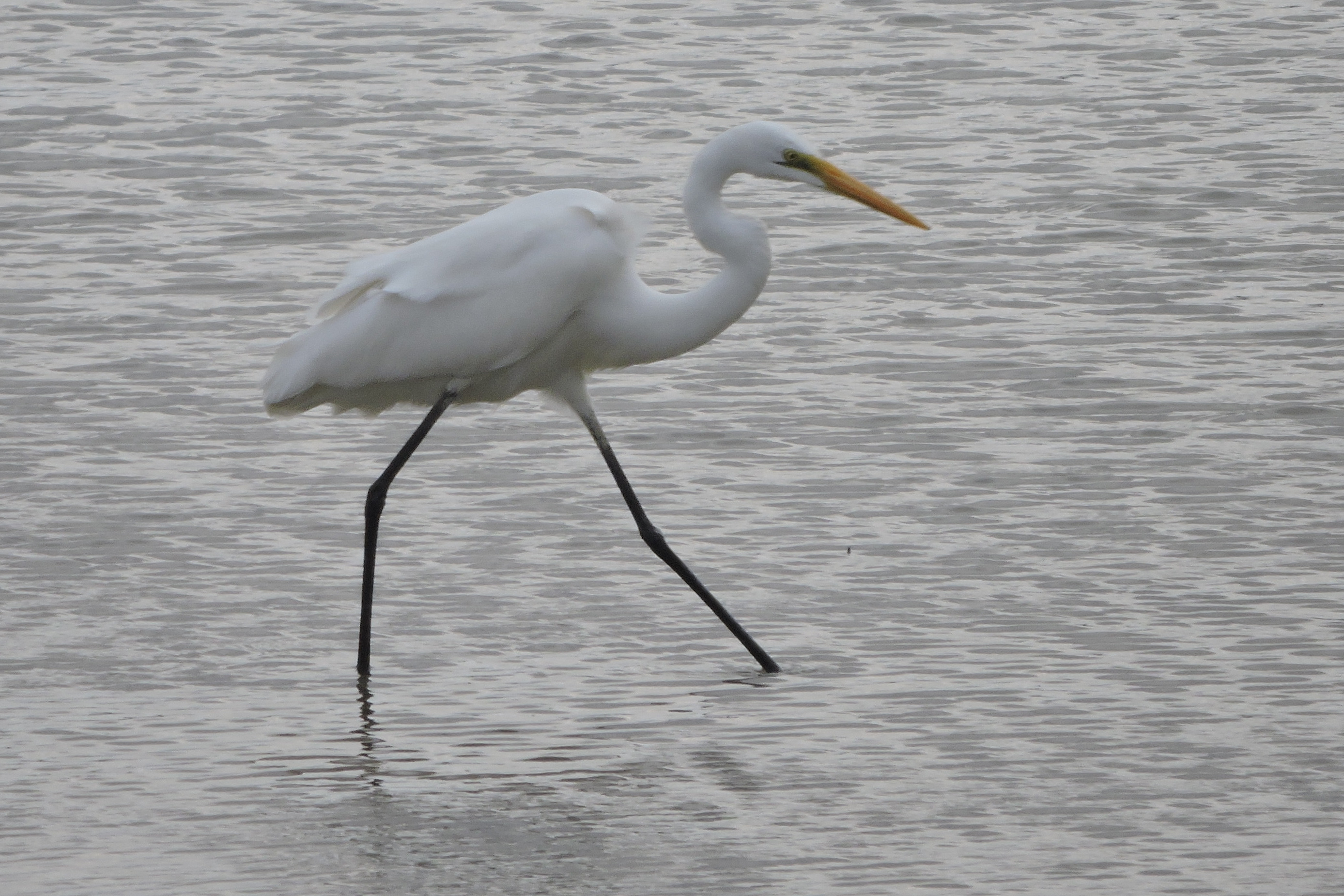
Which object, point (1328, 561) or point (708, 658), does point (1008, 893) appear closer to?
point (708, 658)

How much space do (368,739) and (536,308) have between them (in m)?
1.21

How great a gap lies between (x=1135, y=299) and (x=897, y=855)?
180 inches

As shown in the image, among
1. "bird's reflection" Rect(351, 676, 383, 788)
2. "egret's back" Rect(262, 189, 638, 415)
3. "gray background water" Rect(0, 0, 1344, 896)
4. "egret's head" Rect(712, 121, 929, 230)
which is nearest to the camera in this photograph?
"gray background water" Rect(0, 0, 1344, 896)

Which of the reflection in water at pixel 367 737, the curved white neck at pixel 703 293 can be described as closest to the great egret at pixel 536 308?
the curved white neck at pixel 703 293

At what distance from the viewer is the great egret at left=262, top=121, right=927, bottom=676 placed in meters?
5.97

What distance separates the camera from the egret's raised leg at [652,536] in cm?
604

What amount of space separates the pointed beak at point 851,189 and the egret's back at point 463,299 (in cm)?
52

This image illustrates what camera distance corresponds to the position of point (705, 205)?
5.96m

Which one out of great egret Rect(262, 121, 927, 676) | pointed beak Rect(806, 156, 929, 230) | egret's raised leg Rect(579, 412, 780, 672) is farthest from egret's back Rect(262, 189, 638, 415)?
pointed beak Rect(806, 156, 929, 230)

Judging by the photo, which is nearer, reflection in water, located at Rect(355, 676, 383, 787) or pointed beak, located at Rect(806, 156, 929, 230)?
reflection in water, located at Rect(355, 676, 383, 787)

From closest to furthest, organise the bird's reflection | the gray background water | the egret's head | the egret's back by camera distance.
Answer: the gray background water → the bird's reflection → the egret's head → the egret's back

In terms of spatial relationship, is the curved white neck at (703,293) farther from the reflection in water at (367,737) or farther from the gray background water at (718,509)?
the reflection in water at (367,737)

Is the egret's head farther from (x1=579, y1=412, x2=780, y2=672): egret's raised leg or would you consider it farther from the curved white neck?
(x1=579, y1=412, x2=780, y2=672): egret's raised leg

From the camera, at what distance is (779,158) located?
595 centimetres
